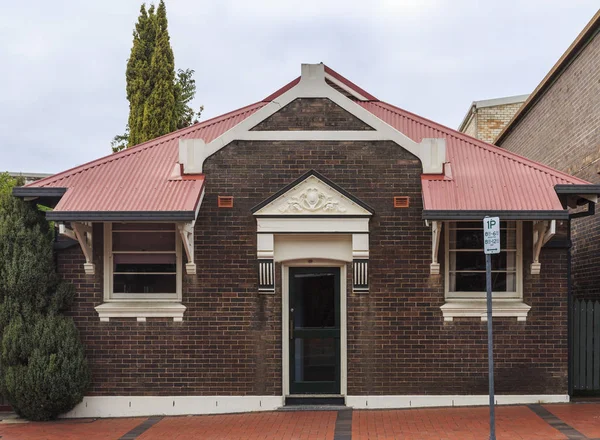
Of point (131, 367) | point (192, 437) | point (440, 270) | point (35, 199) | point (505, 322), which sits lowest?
point (192, 437)

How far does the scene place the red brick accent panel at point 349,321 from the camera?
10.2m

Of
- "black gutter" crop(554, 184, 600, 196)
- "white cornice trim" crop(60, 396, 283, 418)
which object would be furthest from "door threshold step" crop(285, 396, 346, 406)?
"black gutter" crop(554, 184, 600, 196)

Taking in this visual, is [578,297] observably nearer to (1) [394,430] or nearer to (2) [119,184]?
(1) [394,430]

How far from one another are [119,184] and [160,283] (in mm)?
1663

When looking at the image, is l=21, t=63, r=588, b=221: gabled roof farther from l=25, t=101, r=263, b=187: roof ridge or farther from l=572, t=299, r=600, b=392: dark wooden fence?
l=572, t=299, r=600, b=392: dark wooden fence

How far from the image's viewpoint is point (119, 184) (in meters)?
10.3

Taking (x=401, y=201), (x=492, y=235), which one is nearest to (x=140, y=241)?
(x=401, y=201)

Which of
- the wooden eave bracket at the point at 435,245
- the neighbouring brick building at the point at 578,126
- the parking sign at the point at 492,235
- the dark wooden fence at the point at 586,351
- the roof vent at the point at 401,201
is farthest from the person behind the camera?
the neighbouring brick building at the point at 578,126

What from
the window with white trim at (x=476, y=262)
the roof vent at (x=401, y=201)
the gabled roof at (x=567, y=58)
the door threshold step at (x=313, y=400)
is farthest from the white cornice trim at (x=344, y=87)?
the door threshold step at (x=313, y=400)

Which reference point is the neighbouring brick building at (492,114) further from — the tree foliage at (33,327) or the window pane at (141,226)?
the tree foliage at (33,327)

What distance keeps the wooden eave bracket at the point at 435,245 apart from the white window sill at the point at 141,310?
12.6ft

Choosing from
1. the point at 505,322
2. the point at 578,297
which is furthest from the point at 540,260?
the point at 578,297

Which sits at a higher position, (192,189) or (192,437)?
(192,189)

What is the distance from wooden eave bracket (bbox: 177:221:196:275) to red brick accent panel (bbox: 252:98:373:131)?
199 cm
